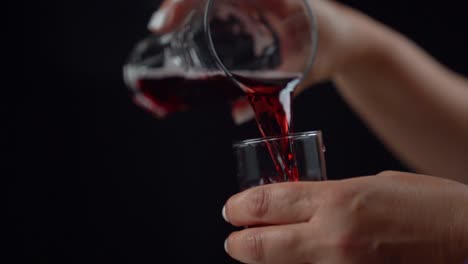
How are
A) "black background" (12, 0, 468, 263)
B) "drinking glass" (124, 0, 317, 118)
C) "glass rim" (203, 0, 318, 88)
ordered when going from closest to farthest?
"glass rim" (203, 0, 318, 88) < "drinking glass" (124, 0, 317, 118) < "black background" (12, 0, 468, 263)

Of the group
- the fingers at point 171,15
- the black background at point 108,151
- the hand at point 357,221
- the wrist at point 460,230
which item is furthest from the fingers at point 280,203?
the black background at point 108,151

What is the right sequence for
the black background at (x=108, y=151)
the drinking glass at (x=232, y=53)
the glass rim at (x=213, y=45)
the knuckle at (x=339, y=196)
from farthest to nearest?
the black background at (x=108, y=151) < the drinking glass at (x=232, y=53) < the glass rim at (x=213, y=45) < the knuckle at (x=339, y=196)

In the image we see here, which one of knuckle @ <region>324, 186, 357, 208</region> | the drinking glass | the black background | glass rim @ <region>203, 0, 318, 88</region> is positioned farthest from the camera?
the black background

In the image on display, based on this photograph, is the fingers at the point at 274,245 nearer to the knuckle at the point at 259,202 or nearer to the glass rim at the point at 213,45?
the knuckle at the point at 259,202

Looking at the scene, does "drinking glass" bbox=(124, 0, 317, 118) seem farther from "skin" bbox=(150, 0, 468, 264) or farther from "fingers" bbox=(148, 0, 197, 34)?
"skin" bbox=(150, 0, 468, 264)

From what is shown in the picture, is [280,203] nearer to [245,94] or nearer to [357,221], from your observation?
[357,221]

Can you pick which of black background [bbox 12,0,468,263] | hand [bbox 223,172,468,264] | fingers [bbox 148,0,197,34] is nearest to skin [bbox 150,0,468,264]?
hand [bbox 223,172,468,264]
